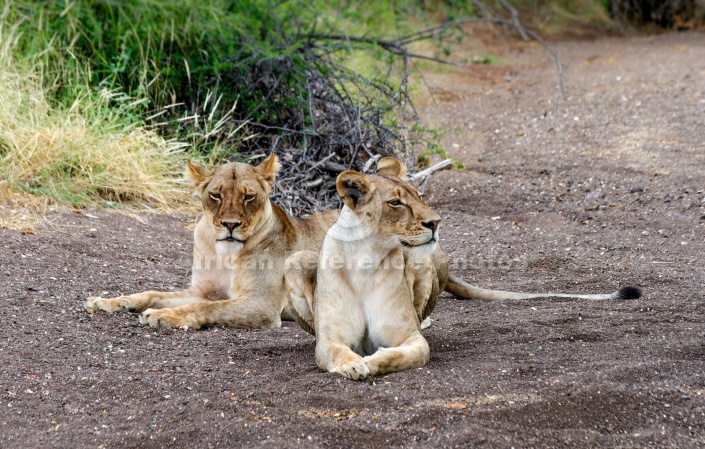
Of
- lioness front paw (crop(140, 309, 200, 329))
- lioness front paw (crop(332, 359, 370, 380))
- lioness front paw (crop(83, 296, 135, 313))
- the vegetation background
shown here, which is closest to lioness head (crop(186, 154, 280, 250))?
lioness front paw (crop(140, 309, 200, 329))

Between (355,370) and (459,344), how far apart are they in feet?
2.93

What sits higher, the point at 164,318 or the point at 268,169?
the point at 268,169

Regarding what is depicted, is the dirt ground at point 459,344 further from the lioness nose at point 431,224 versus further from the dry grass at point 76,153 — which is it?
the lioness nose at point 431,224

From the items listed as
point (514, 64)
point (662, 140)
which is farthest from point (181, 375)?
point (514, 64)

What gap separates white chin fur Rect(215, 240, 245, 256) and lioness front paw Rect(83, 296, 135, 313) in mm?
570

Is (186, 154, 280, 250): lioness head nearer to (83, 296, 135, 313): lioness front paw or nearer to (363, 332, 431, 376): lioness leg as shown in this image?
(83, 296, 135, 313): lioness front paw

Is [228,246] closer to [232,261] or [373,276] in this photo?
[232,261]

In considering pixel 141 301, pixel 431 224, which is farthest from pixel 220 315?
pixel 431 224

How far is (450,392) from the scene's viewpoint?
385cm

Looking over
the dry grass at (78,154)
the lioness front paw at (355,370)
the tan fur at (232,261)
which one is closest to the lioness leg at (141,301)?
the tan fur at (232,261)

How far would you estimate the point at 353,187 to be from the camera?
4.23m

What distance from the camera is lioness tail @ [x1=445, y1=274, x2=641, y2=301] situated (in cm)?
552

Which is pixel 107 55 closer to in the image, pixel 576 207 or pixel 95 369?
pixel 576 207

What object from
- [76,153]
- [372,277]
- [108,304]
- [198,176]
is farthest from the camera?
[76,153]
